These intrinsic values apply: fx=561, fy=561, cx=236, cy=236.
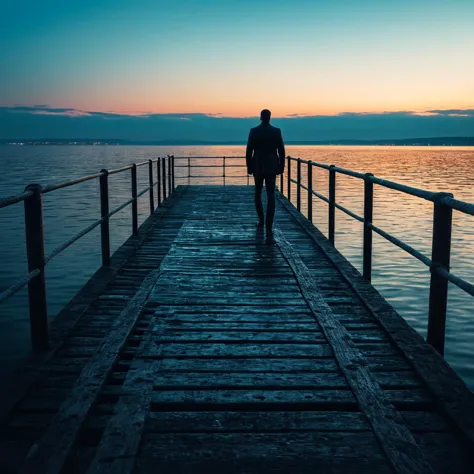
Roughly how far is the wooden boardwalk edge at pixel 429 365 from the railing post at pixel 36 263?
2603mm

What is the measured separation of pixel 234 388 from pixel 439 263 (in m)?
1.62

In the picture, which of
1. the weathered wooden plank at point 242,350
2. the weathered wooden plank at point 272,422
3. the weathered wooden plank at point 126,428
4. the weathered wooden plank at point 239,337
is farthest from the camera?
the weathered wooden plank at point 239,337

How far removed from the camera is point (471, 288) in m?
3.07

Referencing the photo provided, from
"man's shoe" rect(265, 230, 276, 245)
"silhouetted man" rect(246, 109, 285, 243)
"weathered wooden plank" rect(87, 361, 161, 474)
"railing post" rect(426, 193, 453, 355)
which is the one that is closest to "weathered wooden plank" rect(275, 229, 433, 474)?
"railing post" rect(426, 193, 453, 355)

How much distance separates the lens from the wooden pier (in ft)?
8.75

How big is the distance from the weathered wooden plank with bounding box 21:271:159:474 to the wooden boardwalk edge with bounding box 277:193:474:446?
1969 mm

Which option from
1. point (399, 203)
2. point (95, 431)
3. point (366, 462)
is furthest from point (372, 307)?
point (399, 203)

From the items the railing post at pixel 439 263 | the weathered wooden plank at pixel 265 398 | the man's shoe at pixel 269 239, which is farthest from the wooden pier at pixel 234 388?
the man's shoe at pixel 269 239

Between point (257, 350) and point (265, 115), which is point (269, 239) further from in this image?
point (257, 350)

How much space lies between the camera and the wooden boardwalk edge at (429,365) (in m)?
3.03

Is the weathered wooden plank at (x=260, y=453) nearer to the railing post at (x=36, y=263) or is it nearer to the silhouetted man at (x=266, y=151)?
the railing post at (x=36, y=263)

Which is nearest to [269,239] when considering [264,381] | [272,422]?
[264,381]

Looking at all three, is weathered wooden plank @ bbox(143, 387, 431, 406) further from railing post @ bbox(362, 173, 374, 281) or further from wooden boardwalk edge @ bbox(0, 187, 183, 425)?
railing post @ bbox(362, 173, 374, 281)

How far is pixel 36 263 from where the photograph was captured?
410cm
